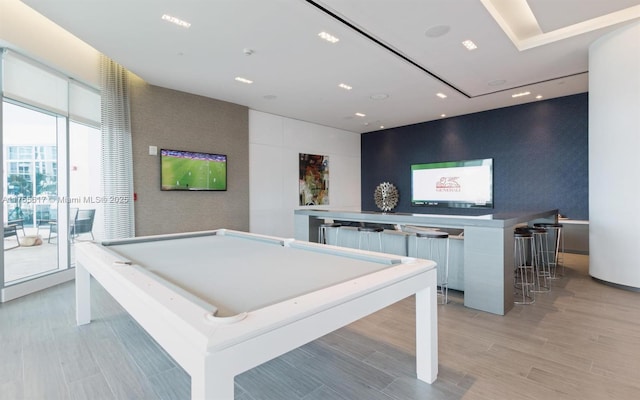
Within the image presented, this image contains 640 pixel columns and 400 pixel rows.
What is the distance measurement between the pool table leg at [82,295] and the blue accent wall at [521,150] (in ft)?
24.7

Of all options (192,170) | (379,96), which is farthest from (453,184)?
(192,170)

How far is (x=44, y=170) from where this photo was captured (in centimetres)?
438

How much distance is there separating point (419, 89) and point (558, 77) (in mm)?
2234

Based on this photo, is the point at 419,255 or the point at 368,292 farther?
the point at 419,255

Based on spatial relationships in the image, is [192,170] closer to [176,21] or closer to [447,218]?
[176,21]

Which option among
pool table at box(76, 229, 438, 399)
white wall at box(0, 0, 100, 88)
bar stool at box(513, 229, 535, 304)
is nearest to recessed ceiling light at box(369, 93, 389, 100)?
bar stool at box(513, 229, 535, 304)

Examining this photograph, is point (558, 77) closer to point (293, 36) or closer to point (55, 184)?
point (293, 36)

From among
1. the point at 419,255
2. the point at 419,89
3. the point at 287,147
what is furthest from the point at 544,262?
the point at 287,147

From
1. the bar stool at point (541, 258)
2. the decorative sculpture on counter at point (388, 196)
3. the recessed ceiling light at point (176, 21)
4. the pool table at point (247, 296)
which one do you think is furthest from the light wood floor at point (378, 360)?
the decorative sculpture on counter at point (388, 196)

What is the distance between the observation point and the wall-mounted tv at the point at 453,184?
7.46m

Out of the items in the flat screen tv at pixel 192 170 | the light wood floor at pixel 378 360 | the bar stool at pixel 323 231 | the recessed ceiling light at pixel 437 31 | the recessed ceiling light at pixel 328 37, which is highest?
the recessed ceiling light at pixel 437 31

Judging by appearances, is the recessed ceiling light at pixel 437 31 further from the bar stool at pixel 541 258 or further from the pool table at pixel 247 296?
the pool table at pixel 247 296

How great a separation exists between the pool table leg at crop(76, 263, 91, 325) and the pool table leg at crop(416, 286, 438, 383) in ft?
9.71

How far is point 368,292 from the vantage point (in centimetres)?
150
